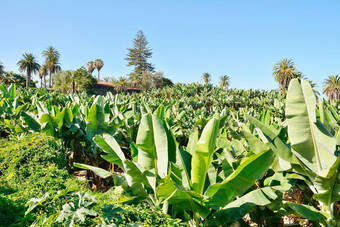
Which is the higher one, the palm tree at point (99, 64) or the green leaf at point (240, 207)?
the palm tree at point (99, 64)

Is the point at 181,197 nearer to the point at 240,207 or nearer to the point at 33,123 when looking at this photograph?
the point at 240,207

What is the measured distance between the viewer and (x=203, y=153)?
7.12 feet

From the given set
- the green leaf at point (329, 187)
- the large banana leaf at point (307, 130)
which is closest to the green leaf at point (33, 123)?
the large banana leaf at point (307, 130)

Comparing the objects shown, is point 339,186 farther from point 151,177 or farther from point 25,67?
point 25,67

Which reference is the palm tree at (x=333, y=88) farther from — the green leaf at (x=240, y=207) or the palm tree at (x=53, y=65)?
the palm tree at (x=53, y=65)

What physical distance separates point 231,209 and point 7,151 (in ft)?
12.0

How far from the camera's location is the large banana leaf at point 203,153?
6.95 ft

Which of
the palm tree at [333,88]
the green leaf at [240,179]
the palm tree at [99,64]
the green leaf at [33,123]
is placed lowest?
the green leaf at [240,179]

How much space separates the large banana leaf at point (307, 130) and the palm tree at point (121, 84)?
212 ft

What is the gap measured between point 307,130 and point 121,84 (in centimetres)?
6467

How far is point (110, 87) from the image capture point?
220 feet

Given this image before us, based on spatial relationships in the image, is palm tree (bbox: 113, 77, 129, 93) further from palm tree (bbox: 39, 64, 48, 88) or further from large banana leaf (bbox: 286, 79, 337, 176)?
large banana leaf (bbox: 286, 79, 337, 176)

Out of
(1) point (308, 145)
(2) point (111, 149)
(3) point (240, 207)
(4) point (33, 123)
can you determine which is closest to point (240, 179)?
(3) point (240, 207)

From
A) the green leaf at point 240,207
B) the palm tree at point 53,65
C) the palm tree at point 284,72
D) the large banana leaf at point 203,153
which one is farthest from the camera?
the palm tree at point 53,65
